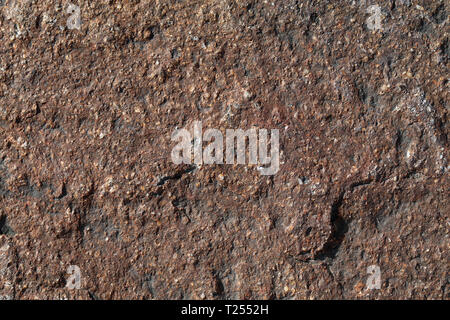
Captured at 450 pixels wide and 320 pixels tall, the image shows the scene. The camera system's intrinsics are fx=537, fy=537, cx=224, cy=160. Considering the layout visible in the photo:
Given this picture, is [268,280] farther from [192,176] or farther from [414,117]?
[414,117]

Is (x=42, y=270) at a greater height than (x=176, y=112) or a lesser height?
lesser

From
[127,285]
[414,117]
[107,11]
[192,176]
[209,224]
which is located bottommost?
[127,285]

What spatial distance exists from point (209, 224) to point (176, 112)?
10.0 inches

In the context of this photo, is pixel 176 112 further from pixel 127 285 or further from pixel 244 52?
pixel 127 285

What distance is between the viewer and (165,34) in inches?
46.4

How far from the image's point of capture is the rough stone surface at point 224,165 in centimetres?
116

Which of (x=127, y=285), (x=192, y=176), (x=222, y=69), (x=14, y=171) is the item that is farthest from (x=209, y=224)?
(x=14, y=171)

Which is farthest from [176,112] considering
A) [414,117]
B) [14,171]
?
[414,117]

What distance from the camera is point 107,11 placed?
119 centimetres

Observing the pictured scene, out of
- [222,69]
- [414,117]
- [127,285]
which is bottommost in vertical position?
[127,285]

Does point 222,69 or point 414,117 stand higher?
point 222,69

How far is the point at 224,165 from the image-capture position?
1.17 metres

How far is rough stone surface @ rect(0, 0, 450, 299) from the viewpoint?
1.16 metres

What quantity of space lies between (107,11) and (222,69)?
29 centimetres
